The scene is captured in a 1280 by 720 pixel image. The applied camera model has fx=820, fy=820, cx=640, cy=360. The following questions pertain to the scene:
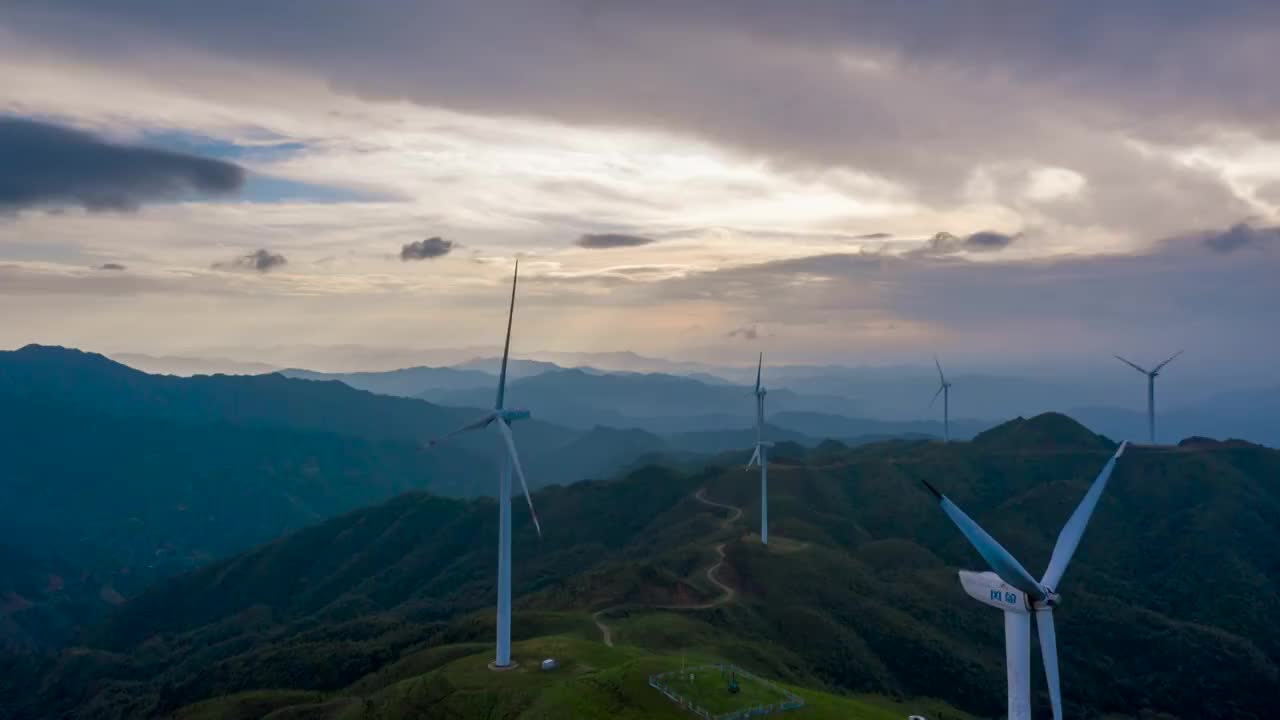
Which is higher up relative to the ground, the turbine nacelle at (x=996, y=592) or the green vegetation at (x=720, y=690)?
the turbine nacelle at (x=996, y=592)

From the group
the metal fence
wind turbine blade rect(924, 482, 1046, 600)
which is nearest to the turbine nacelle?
wind turbine blade rect(924, 482, 1046, 600)

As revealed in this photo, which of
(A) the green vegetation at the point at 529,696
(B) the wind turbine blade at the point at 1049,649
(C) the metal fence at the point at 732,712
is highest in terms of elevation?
(B) the wind turbine blade at the point at 1049,649

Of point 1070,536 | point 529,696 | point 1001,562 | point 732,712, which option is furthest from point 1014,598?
point 529,696

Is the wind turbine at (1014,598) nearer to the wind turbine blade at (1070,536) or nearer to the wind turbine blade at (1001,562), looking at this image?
the wind turbine blade at (1001,562)

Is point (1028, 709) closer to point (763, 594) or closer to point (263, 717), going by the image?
point (263, 717)

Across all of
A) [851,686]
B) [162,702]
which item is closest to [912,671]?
[851,686]

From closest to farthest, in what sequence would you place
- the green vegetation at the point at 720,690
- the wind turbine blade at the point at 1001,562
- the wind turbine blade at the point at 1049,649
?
the wind turbine blade at the point at 1001,562
the wind turbine blade at the point at 1049,649
the green vegetation at the point at 720,690

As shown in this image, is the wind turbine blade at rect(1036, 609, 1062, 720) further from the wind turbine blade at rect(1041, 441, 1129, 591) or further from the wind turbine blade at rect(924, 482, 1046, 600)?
the wind turbine blade at rect(1041, 441, 1129, 591)


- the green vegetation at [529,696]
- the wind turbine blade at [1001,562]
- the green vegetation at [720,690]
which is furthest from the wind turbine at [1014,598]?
the green vegetation at [720,690]

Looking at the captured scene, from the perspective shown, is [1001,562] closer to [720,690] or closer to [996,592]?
[996,592]

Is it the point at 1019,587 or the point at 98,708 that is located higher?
the point at 1019,587

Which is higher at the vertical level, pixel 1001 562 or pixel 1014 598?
pixel 1001 562
